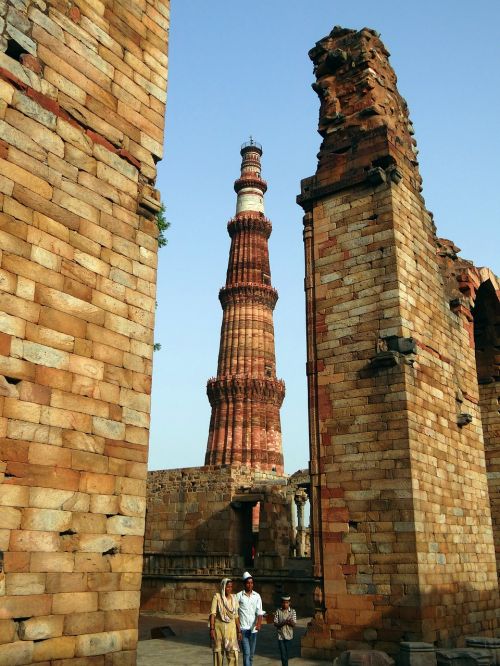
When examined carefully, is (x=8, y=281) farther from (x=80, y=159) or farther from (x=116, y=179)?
(x=116, y=179)

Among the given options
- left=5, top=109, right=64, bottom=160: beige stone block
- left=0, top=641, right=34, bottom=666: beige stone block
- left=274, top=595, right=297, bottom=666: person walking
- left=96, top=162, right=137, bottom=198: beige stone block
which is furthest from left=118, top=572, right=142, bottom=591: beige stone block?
left=96, top=162, right=137, bottom=198: beige stone block

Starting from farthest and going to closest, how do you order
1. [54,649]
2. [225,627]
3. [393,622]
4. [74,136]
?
[393,622], [225,627], [74,136], [54,649]

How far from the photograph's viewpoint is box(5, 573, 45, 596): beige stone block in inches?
173

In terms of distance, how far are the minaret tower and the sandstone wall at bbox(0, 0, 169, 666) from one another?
79.0 ft

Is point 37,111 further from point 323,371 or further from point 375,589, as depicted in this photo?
point 375,589

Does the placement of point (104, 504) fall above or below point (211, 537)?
above

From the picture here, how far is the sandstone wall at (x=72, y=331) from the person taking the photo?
4629 mm

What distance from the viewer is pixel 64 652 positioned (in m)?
4.64

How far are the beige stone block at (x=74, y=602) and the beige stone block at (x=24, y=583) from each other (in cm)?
17

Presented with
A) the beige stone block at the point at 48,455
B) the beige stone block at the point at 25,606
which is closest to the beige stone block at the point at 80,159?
the beige stone block at the point at 48,455

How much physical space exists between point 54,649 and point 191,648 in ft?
21.8

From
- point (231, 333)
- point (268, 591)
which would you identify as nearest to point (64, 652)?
point (268, 591)

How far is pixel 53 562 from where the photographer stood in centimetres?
470

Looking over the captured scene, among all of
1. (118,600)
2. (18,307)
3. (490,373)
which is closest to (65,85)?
(18,307)
